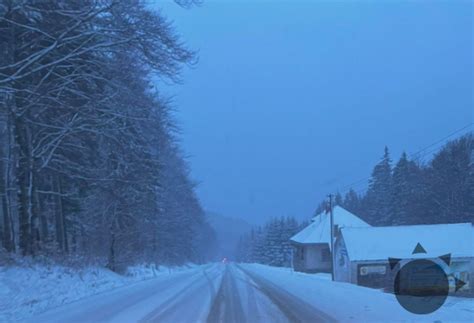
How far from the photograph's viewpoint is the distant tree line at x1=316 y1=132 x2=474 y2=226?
6372cm

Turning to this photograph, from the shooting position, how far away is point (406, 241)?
149 feet

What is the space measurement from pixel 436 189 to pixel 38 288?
56.8 meters

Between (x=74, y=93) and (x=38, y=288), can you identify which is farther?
(x=74, y=93)

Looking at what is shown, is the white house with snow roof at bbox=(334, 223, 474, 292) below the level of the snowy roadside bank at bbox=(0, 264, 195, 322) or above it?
below

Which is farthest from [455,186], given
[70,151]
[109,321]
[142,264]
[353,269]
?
[109,321]

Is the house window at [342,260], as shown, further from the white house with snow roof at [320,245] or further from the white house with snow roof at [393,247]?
the white house with snow roof at [320,245]

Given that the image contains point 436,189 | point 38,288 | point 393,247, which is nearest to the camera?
point 38,288

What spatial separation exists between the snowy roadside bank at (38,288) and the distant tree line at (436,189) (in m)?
49.6

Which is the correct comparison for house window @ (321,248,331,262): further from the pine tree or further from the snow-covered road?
the snow-covered road

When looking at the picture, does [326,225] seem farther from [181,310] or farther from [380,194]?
[181,310]

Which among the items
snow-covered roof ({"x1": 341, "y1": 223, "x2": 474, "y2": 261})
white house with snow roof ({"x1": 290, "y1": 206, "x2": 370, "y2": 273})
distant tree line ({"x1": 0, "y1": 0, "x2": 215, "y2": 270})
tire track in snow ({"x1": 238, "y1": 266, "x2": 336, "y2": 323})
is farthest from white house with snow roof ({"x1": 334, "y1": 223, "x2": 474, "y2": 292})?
tire track in snow ({"x1": 238, "y1": 266, "x2": 336, "y2": 323})
